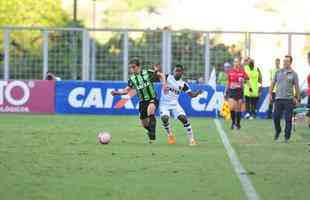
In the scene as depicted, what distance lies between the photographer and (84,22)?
259 ft

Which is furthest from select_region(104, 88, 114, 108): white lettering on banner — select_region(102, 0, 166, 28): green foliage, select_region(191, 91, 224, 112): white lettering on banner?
select_region(102, 0, 166, 28): green foliage

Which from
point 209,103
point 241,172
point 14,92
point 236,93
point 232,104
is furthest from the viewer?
point 14,92

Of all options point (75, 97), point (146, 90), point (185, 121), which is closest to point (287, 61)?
point (185, 121)

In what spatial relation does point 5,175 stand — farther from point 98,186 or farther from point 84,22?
point 84,22

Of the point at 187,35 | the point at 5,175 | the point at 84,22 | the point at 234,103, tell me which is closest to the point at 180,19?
the point at 84,22

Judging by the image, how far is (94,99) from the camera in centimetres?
3369

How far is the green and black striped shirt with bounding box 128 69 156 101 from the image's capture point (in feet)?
68.6

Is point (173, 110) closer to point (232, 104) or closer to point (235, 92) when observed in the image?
point (232, 104)

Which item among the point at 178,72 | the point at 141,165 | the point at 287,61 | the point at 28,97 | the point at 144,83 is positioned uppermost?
the point at 287,61

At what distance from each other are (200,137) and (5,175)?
9106mm

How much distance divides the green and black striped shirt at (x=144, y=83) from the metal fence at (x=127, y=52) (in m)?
13.7

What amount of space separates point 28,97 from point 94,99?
2220mm

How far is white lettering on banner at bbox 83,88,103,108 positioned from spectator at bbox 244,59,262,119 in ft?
16.3

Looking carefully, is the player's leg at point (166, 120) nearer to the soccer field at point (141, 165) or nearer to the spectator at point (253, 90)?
the soccer field at point (141, 165)
